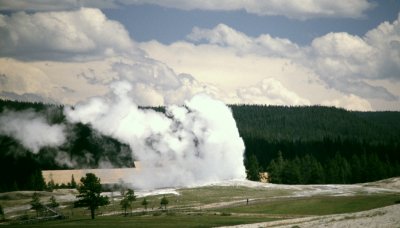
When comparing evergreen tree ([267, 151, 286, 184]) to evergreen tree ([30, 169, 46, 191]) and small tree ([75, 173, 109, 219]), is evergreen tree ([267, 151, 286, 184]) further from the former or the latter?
small tree ([75, 173, 109, 219])

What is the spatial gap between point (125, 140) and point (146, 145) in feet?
34.7

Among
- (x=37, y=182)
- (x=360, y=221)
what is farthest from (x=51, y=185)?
(x=360, y=221)

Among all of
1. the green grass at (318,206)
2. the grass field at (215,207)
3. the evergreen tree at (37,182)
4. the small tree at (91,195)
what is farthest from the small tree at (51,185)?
the green grass at (318,206)

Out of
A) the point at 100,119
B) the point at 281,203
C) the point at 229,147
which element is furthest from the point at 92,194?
the point at 100,119

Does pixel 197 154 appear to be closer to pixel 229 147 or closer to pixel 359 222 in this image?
pixel 229 147

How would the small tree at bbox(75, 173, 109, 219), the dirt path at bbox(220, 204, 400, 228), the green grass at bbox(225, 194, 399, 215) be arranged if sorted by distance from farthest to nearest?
the small tree at bbox(75, 173, 109, 219)
the green grass at bbox(225, 194, 399, 215)
the dirt path at bbox(220, 204, 400, 228)

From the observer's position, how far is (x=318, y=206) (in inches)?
4311

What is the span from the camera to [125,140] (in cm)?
19150

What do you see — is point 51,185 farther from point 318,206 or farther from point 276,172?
point 318,206

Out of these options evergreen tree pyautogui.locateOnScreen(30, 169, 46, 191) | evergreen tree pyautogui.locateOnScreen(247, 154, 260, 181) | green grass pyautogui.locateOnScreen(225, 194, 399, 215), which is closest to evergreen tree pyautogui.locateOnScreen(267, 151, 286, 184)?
evergreen tree pyautogui.locateOnScreen(247, 154, 260, 181)

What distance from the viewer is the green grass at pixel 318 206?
103137 millimetres

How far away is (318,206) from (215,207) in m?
21.7

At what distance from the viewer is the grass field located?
9144 centimetres

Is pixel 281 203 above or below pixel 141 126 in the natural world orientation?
below
